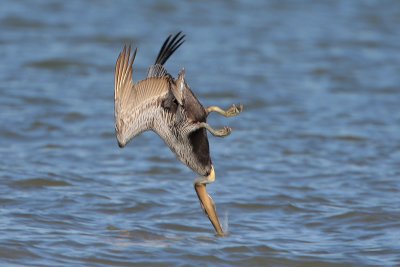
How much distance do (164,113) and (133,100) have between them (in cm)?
23

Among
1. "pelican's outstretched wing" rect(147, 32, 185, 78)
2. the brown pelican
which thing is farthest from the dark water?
"pelican's outstretched wing" rect(147, 32, 185, 78)

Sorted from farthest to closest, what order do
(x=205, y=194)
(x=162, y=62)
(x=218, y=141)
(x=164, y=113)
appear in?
(x=218, y=141) → (x=205, y=194) → (x=162, y=62) → (x=164, y=113)

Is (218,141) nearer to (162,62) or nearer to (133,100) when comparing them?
(162,62)

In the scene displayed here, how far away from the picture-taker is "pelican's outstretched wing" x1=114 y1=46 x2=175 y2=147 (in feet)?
20.2

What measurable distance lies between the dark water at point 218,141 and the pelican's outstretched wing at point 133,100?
44.9 inches

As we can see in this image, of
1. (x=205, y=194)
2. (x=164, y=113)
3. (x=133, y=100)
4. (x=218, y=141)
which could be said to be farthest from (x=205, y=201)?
(x=218, y=141)

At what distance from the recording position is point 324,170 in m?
9.65

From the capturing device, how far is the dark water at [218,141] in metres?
7.32

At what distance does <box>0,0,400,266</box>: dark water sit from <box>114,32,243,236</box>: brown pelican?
1.09 meters

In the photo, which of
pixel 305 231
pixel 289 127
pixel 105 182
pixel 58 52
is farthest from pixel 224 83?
pixel 305 231

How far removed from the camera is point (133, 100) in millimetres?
6199

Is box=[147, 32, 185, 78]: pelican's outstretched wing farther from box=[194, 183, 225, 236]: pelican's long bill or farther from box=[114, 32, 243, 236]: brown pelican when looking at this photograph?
box=[194, 183, 225, 236]: pelican's long bill

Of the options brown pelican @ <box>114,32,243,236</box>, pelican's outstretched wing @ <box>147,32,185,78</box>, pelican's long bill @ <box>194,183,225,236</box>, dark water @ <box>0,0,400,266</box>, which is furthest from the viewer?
dark water @ <box>0,0,400,266</box>

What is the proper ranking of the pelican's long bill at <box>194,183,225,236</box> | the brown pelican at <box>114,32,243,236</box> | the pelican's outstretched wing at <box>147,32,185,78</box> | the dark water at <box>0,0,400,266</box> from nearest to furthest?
the brown pelican at <box>114,32,243,236</box> → the pelican's outstretched wing at <box>147,32,185,78</box> → the pelican's long bill at <box>194,183,225,236</box> → the dark water at <box>0,0,400,266</box>
